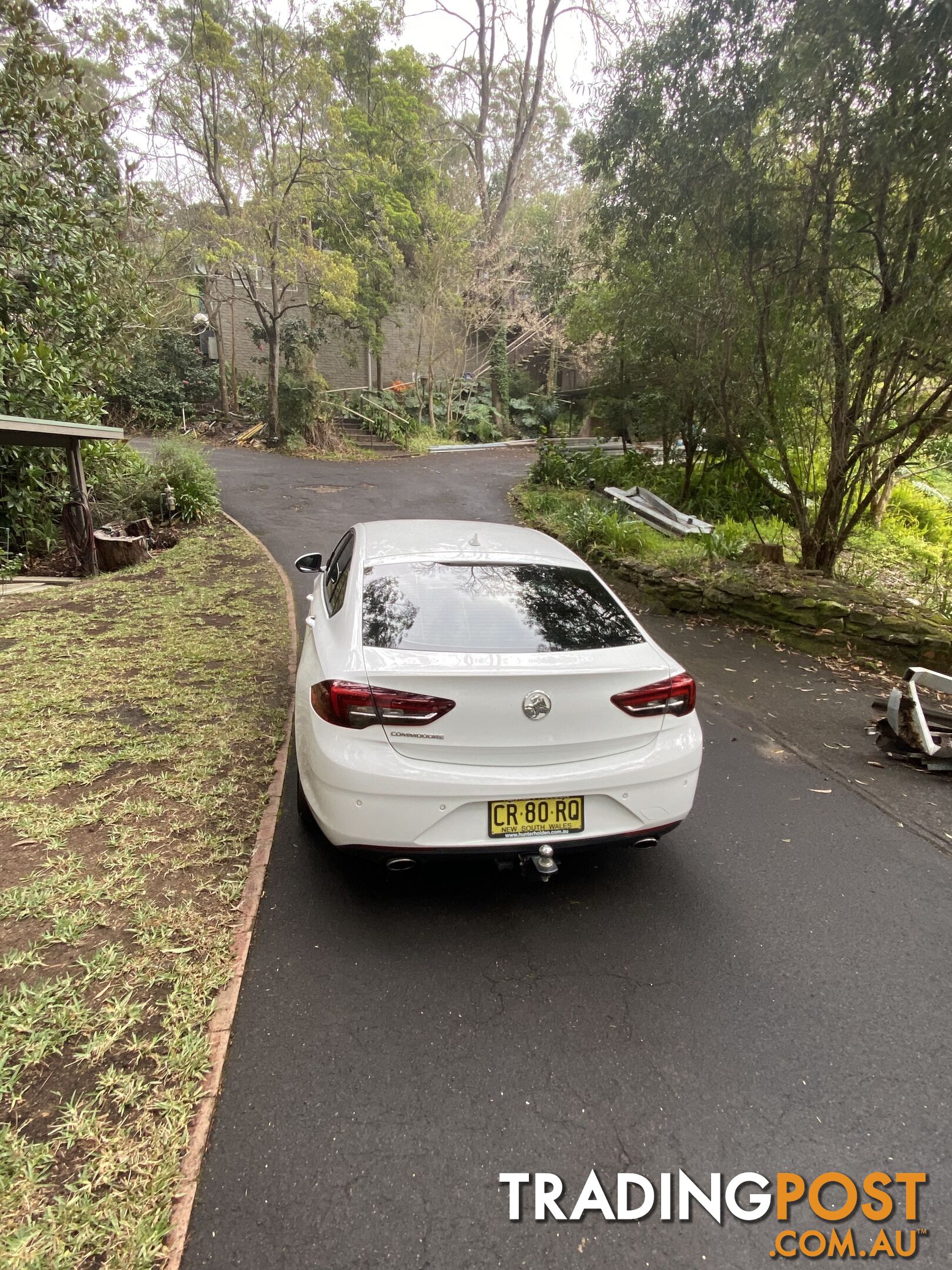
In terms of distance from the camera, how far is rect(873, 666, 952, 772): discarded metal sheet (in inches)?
163

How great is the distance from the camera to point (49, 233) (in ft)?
28.1

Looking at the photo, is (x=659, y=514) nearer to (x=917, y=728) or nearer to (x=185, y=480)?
(x=917, y=728)

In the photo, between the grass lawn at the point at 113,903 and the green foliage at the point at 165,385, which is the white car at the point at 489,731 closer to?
the grass lawn at the point at 113,903

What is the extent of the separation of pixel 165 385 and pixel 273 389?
488 cm

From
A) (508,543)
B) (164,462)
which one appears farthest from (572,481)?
(508,543)

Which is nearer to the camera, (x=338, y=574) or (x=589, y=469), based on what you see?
(x=338, y=574)

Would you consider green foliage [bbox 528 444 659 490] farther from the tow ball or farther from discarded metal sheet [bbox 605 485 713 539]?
the tow ball

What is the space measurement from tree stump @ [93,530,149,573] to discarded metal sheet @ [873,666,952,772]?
8355mm

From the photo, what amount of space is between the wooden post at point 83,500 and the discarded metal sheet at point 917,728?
8.59 m

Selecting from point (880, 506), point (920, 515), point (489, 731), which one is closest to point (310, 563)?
point (489, 731)

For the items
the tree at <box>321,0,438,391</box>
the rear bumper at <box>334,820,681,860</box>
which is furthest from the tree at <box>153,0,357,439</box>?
the rear bumper at <box>334,820,681,860</box>

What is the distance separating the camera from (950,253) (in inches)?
209

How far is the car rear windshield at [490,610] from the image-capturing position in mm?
2762

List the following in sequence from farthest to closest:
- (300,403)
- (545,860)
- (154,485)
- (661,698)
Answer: (300,403) → (154,485) → (661,698) → (545,860)
